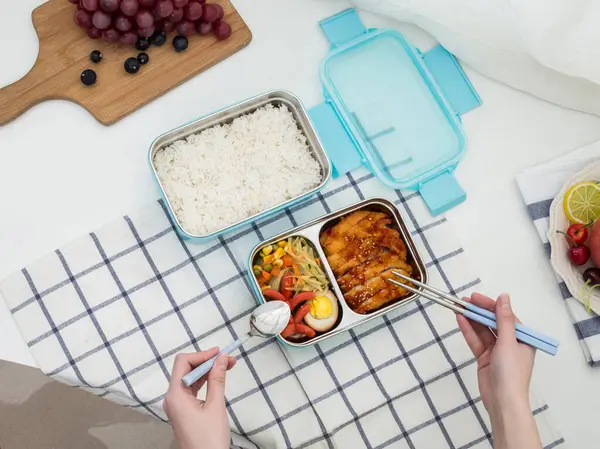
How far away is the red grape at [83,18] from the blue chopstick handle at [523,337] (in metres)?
1.06

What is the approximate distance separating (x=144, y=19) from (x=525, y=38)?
34.4 inches

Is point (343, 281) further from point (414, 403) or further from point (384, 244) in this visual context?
point (414, 403)

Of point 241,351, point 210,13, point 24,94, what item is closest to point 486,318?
point 241,351

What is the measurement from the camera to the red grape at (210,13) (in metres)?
1.62

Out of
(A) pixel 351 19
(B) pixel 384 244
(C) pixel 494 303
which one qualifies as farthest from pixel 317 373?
(A) pixel 351 19

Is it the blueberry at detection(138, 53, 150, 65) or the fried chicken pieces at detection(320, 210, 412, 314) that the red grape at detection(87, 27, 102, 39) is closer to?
the blueberry at detection(138, 53, 150, 65)

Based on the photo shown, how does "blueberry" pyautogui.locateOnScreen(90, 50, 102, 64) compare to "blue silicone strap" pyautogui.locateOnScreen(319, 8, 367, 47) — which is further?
"blue silicone strap" pyautogui.locateOnScreen(319, 8, 367, 47)

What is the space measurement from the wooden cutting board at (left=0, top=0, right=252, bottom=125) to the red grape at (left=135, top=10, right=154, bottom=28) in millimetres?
93

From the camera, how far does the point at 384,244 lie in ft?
5.06

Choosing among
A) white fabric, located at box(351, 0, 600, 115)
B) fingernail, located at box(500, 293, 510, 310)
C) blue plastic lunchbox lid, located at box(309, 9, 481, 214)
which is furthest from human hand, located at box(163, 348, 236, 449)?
white fabric, located at box(351, 0, 600, 115)

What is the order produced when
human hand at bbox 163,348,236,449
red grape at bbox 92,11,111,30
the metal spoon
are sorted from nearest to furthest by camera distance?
1. human hand at bbox 163,348,236,449
2. the metal spoon
3. red grape at bbox 92,11,111,30

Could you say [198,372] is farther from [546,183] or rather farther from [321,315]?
[546,183]

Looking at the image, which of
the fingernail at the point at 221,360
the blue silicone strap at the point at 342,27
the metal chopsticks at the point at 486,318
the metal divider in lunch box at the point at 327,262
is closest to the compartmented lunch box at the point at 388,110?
the blue silicone strap at the point at 342,27

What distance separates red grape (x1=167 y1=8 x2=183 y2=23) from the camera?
158 cm
